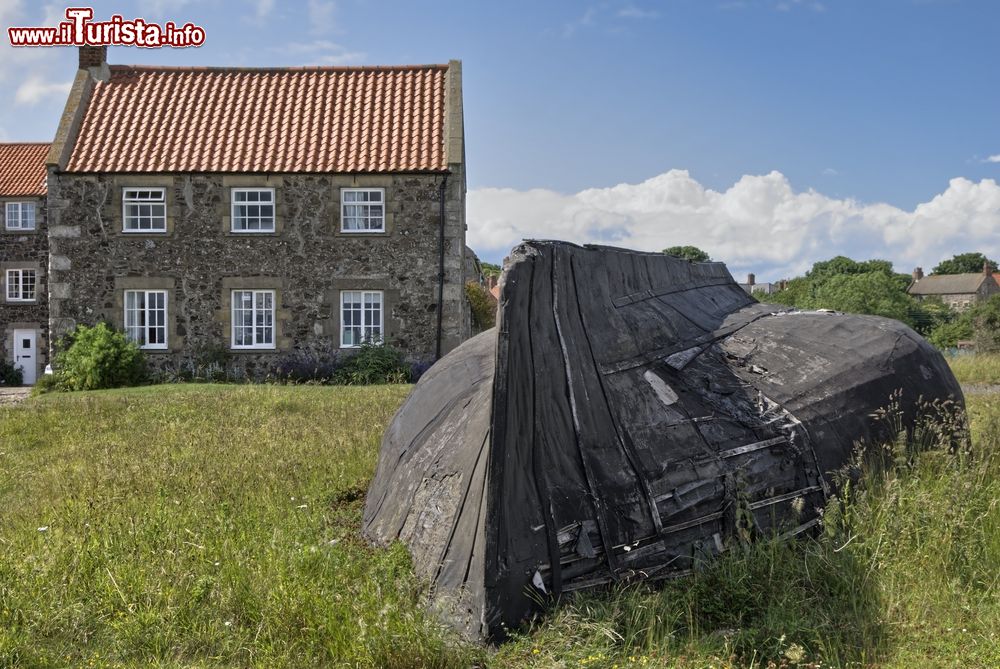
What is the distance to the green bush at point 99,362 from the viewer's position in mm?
19391

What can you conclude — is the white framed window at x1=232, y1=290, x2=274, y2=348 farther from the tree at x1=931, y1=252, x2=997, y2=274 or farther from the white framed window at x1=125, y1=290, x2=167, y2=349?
the tree at x1=931, y1=252, x2=997, y2=274

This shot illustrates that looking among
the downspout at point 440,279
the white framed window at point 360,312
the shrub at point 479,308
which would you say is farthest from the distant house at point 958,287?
the white framed window at point 360,312

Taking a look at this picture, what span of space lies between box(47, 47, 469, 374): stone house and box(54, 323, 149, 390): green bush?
0.86m

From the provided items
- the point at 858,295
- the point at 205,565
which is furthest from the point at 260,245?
the point at 858,295

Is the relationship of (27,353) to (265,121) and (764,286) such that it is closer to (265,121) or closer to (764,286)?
(265,121)

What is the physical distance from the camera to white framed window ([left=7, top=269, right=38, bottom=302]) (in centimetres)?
3022

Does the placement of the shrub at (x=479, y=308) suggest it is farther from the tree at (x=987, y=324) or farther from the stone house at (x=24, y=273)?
the tree at (x=987, y=324)

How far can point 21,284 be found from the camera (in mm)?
30391

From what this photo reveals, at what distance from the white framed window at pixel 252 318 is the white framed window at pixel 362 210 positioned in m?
2.72

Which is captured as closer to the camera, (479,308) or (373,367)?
(373,367)

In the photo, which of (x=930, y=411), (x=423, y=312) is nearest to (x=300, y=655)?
(x=930, y=411)

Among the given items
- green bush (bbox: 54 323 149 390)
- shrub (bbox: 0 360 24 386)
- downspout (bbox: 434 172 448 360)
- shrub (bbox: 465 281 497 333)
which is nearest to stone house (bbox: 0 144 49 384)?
shrub (bbox: 0 360 24 386)

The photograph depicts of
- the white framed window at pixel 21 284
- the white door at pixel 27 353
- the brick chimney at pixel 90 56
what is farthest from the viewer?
the white framed window at pixel 21 284

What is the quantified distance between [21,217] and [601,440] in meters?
32.3
